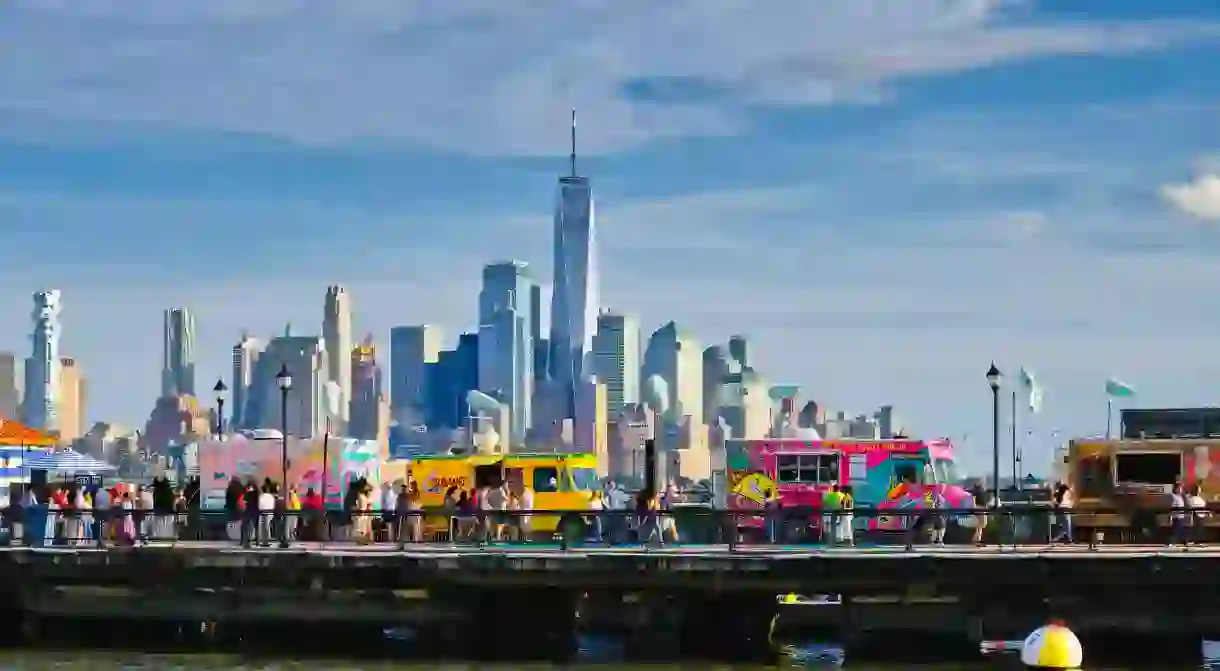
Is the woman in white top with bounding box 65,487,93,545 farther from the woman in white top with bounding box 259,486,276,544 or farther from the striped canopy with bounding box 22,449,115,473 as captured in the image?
the striped canopy with bounding box 22,449,115,473

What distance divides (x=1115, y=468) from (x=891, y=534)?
7787 mm

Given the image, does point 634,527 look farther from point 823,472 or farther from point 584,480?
point 584,480

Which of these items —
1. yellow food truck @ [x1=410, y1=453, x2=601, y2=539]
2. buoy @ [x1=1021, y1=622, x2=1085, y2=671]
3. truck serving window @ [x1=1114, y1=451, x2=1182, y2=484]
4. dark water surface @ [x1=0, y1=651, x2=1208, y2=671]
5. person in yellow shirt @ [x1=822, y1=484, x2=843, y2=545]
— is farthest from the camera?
yellow food truck @ [x1=410, y1=453, x2=601, y2=539]

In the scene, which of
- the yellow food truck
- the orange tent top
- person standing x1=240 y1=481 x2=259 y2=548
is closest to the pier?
person standing x1=240 y1=481 x2=259 y2=548

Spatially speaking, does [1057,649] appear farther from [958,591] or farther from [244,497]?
[244,497]

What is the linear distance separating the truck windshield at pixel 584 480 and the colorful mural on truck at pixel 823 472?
4.01 meters

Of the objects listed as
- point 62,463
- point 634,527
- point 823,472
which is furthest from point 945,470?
point 62,463

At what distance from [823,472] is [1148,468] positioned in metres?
7.81

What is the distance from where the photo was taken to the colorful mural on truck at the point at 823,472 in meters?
52.5

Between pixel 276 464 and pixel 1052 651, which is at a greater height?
pixel 276 464

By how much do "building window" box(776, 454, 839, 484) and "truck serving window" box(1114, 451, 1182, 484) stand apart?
22.7 ft

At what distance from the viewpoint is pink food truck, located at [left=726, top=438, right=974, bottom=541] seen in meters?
52.5

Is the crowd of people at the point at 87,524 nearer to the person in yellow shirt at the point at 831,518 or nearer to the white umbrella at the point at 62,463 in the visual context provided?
the person in yellow shirt at the point at 831,518

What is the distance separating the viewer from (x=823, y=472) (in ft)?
173
